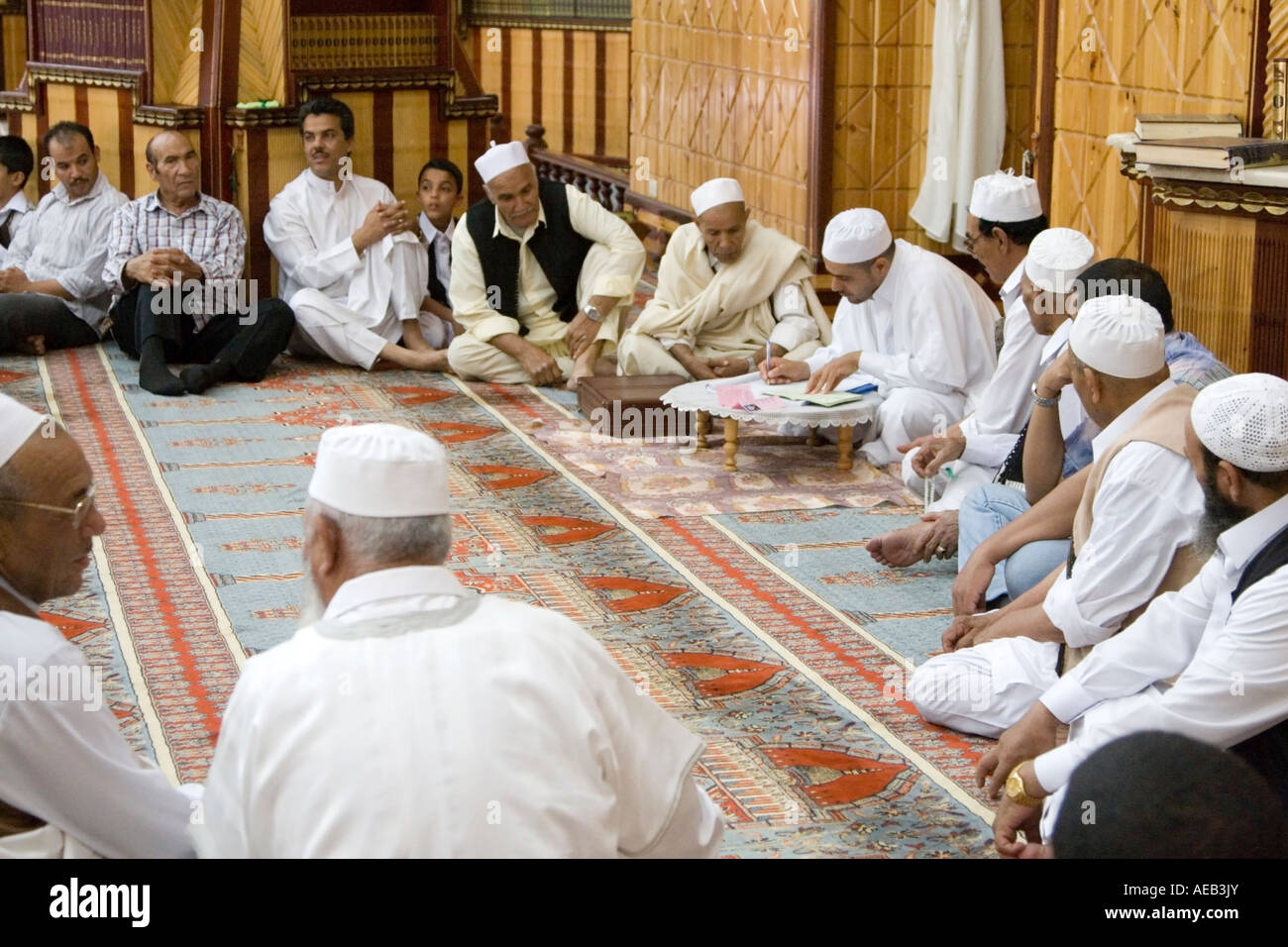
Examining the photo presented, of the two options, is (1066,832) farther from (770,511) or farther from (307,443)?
(307,443)

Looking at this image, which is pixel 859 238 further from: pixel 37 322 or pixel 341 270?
pixel 37 322

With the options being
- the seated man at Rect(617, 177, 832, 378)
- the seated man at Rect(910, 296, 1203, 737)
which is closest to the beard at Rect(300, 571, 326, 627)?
the seated man at Rect(910, 296, 1203, 737)

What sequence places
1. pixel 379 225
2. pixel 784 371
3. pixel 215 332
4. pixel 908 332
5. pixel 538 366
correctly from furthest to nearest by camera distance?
pixel 379 225
pixel 215 332
pixel 538 366
pixel 784 371
pixel 908 332

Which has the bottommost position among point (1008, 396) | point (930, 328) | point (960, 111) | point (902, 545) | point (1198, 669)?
point (902, 545)

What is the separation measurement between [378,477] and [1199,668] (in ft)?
4.19

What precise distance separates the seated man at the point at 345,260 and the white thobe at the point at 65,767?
5170mm

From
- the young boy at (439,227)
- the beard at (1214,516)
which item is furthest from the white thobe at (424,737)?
the young boy at (439,227)

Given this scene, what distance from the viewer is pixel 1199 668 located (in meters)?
2.61

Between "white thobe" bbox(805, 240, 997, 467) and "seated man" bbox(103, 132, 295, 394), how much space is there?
8.82ft

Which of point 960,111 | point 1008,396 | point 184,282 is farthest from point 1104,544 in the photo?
point 184,282

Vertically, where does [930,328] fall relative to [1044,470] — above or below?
above

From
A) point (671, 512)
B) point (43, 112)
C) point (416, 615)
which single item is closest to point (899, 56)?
point (671, 512)

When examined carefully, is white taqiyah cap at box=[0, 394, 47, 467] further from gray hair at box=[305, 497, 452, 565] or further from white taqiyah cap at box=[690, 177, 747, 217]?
white taqiyah cap at box=[690, 177, 747, 217]

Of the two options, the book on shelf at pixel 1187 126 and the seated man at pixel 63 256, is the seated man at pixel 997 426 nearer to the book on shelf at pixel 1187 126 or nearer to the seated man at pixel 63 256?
the book on shelf at pixel 1187 126
